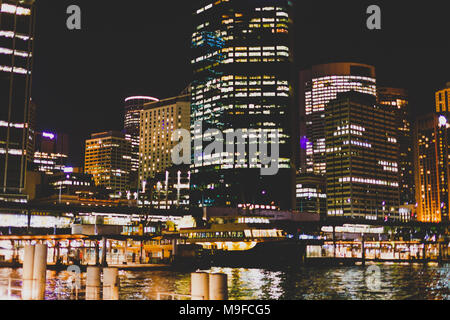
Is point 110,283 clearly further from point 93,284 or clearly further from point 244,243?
point 244,243

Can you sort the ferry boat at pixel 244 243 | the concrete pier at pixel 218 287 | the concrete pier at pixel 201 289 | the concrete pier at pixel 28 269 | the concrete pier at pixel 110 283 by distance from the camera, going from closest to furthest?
the concrete pier at pixel 218 287, the concrete pier at pixel 201 289, the concrete pier at pixel 110 283, the concrete pier at pixel 28 269, the ferry boat at pixel 244 243

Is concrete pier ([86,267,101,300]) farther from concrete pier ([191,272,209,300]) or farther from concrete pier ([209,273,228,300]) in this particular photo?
concrete pier ([209,273,228,300])

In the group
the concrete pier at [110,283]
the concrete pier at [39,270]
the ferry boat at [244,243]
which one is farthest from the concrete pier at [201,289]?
the ferry boat at [244,243]

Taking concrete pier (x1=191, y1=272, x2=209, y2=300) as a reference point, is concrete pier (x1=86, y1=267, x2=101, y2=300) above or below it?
below

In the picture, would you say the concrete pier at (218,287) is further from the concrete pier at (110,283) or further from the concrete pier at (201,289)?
the concrete pier at (110,283)

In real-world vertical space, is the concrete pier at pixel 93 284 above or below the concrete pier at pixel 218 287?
below

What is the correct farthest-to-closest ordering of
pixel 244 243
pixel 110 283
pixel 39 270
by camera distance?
pixel 244 243 < pixel 39 270 < pixel 110 283

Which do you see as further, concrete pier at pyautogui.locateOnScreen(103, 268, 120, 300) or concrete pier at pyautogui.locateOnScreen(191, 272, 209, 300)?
concrete pier at pyautogui.locateOnScreen(103, 268, 120, 300)

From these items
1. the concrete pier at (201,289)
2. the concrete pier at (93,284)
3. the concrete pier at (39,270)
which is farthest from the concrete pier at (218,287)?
the concrete pier at (39,270)

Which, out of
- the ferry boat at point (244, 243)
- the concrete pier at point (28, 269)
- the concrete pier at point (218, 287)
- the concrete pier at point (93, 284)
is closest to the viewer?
the concrete pier at point (218, 287)

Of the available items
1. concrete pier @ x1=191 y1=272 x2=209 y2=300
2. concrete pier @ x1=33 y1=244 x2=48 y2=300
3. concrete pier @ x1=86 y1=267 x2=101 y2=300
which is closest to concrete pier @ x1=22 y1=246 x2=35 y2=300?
concrete pier @ x1=33 y1=244 x2=48 y2=300

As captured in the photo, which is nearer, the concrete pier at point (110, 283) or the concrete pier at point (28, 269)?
the concrete pier at point (110, 283)

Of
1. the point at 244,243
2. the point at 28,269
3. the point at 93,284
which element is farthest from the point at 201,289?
the point at 244,243
